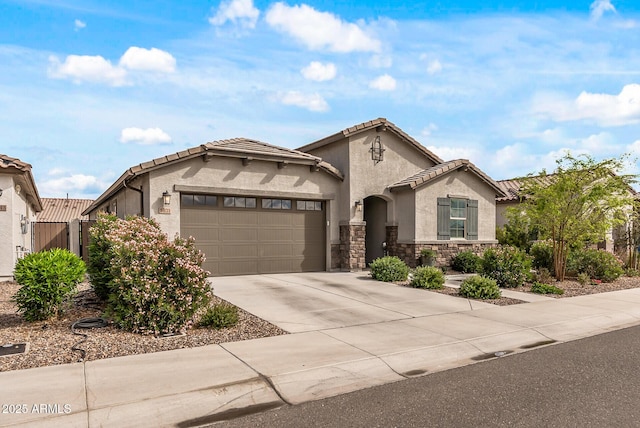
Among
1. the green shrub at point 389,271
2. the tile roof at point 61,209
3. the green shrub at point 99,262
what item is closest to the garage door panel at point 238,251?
the green shrub at point 389,271

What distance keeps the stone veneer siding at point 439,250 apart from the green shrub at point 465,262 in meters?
0.21

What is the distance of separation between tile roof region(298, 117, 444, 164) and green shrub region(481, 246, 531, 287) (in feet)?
17.9

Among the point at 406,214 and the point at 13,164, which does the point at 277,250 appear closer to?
the point at 406,214

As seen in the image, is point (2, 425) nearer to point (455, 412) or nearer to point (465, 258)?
point (455, 412)

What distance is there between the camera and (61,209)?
36625 millimetres

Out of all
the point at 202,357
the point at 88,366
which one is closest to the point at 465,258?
the point at 202,357

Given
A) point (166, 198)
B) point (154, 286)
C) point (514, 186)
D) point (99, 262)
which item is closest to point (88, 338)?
point (154, 286)

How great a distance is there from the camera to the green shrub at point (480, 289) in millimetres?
11156

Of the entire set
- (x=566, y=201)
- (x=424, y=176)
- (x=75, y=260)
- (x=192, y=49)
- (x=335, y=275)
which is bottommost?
(x=335, y=275)

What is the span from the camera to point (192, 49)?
1209 centimetres

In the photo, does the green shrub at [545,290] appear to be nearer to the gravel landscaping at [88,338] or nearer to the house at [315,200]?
the house at [315,200]

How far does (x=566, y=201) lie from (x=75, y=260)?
1369 centimetres

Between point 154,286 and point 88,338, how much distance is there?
3.95 feet

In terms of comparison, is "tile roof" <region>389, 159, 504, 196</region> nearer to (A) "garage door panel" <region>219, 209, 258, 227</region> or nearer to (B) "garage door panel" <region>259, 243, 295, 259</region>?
(B) "garage door panel" <region>259, 243, 295, 259</region>
